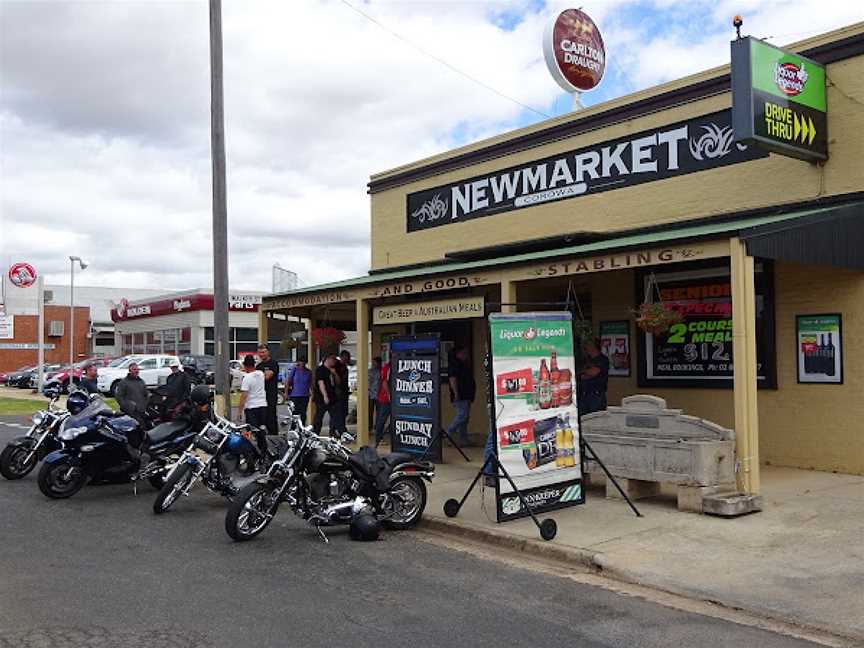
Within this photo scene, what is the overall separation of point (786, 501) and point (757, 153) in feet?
16.6

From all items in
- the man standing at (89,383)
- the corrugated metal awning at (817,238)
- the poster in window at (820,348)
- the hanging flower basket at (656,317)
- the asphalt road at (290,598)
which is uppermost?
the corrugated metal awning at (817,238)

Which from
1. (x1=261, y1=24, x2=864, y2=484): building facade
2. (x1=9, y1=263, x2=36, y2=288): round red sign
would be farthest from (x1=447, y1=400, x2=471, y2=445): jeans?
(x1=9, y1=263, x2=36, y2=288): round red sign

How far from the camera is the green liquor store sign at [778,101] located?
1017 cm

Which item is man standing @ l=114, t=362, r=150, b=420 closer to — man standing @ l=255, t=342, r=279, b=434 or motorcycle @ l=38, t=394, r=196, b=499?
motorcycle @ l=38, t=394, r=196, b=499

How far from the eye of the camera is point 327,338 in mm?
16953

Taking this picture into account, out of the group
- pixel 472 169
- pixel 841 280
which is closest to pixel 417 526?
pixel 841 280

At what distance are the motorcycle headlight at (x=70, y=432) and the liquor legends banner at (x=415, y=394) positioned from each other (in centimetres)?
436

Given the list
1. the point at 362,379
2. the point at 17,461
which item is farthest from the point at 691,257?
the point at 17,461

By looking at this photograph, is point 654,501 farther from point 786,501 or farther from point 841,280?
point 841,280

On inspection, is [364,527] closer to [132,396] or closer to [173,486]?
[173,486]

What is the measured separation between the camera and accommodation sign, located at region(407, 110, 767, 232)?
41.2 feet

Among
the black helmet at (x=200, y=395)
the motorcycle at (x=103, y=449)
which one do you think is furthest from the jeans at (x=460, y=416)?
the motorcycle at (x=103, y=449)

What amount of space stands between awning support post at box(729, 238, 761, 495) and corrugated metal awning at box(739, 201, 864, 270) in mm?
187

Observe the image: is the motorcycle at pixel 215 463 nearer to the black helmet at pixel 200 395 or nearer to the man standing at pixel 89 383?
the black helmet at pixel 200 395
